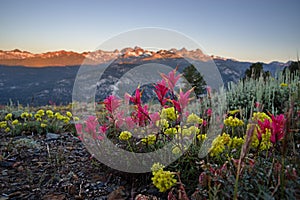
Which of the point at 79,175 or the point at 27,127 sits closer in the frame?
the point at 79,175

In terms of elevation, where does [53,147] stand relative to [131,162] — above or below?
below

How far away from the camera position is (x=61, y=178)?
2.86 metres

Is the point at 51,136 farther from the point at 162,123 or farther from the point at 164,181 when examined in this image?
the point at 164,181

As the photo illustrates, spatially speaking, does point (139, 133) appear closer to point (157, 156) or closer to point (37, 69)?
point (157, 156)

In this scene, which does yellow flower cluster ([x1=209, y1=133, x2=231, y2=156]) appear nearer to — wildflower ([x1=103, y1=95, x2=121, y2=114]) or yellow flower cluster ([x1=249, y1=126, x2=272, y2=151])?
yellow flower cluster ([x1=249, y1=126, x2=272, y2=151])

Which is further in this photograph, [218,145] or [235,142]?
[235,142]

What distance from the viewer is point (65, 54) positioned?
232 feet

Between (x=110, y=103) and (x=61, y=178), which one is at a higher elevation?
(x=110, y=103)

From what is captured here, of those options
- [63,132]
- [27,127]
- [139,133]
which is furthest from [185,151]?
[27,127]

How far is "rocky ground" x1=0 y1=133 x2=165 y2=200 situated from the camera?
2485 millimetres

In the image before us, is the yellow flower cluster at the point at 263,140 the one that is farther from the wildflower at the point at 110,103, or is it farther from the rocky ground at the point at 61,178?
the wildflower at the point at 110,103

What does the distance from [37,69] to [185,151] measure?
2906 inches

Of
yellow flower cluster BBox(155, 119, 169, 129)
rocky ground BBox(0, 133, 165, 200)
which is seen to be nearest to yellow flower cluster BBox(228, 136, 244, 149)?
yellow flower cluster BBox(155, 119, 169, 129)

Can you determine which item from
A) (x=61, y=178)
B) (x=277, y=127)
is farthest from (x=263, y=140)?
(x=61, y=178)
